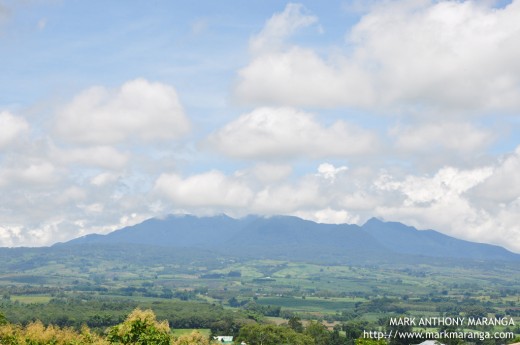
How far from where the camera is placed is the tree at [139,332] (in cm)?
2466

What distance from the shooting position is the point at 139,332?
24859 millimetres

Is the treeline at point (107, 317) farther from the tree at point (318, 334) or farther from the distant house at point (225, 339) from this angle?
the tree at point (318, 334)

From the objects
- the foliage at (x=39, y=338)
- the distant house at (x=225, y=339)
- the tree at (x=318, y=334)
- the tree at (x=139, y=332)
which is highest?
the tree at (x=139, y=332)

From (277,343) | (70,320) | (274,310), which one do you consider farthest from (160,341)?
(274,310)

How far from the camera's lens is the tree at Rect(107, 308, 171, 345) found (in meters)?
24.7

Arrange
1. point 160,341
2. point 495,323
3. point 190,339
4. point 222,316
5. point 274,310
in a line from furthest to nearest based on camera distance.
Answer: point 274,310, point 495,323, point 222,316, point 190,339, point 160,341

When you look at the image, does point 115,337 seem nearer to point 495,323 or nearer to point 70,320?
point 70,320

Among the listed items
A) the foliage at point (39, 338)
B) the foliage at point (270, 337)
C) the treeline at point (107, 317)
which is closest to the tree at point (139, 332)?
the foliage at point (39, 338)

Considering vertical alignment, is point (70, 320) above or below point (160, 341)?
below

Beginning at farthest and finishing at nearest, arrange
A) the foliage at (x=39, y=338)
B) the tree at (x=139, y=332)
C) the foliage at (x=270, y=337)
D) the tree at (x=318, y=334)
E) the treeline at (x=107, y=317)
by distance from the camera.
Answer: the treeline at (x=107, y=317) → the tree at (x=318, y=334) → the foliage at (x=270, y=337) → the foliage at (x=39, y=338) → the tree at (x=139, y=332)

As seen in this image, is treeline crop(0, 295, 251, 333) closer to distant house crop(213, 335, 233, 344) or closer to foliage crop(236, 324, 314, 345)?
distant house crop(213, 335, 233, 344)

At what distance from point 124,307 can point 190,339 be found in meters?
115

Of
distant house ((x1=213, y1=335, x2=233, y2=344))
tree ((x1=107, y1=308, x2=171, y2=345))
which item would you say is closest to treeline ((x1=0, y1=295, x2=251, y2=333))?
distant house ((x1=213, y1=335, x2=233, y2=344))

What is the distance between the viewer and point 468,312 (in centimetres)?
16088
